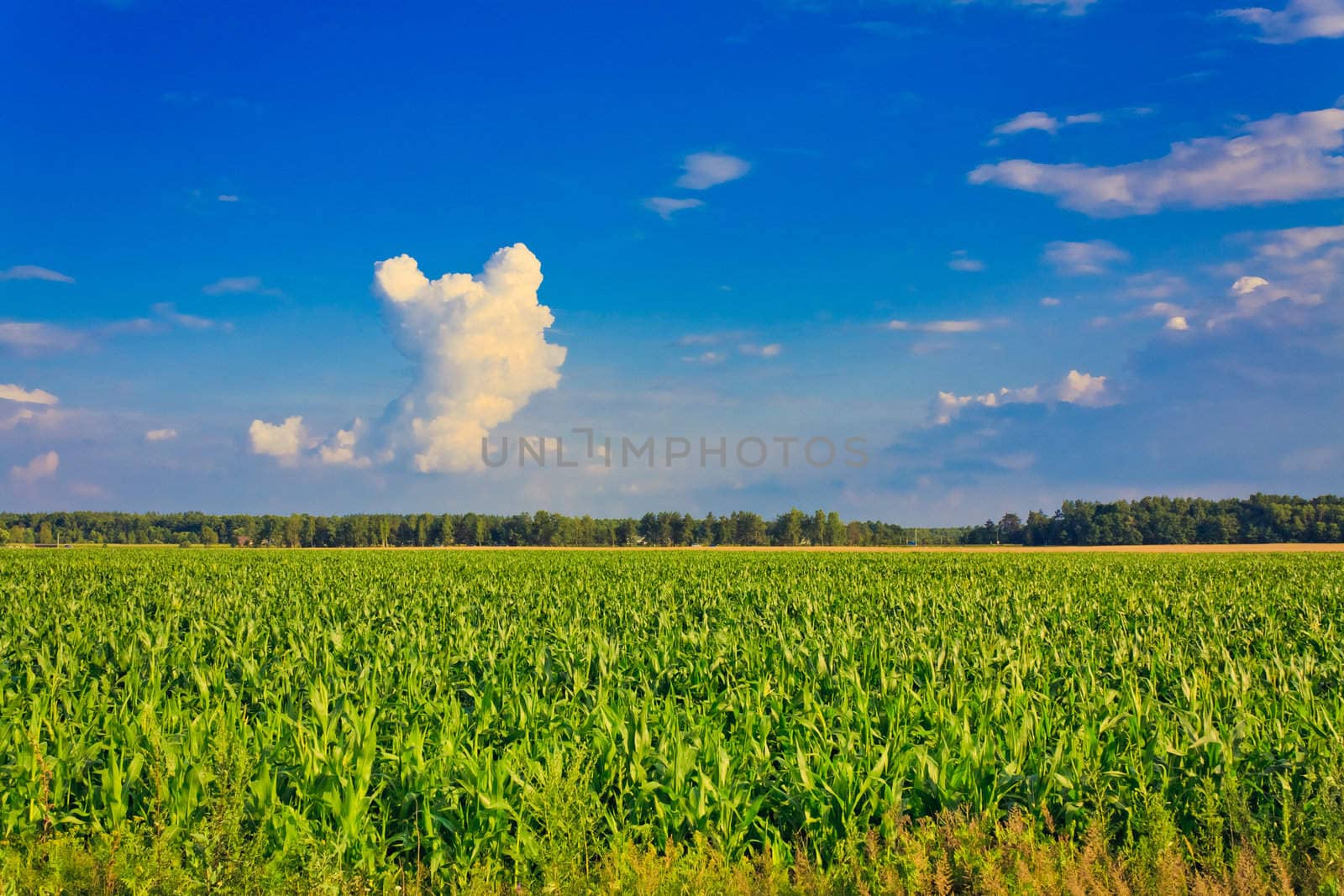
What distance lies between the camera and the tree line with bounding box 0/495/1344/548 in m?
139

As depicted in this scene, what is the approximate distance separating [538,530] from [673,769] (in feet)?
544

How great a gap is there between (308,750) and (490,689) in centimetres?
241

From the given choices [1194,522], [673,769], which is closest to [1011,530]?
[1194,522]

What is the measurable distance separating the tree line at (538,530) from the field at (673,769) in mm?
142150

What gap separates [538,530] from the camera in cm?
16838

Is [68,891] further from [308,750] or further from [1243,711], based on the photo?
[1243,711]

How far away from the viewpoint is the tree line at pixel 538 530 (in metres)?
139

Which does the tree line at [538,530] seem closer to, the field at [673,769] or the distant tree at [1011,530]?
the distant tree at [1011,530]

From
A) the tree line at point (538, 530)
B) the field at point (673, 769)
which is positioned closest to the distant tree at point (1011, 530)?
the tree line at point (538, 530)

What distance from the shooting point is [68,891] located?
5.12 meters

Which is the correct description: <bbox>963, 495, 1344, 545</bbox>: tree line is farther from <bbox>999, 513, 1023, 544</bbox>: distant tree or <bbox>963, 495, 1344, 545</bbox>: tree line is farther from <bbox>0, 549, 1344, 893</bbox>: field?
<bbox>0, 549, 1344, 893</bbox>: field

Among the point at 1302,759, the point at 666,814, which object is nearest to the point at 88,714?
the point at 666,814

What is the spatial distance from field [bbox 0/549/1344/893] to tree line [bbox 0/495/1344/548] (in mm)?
142150

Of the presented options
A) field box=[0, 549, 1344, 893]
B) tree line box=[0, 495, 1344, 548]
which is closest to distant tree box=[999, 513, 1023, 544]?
tree line box=[0, 495, 1344, 548]
